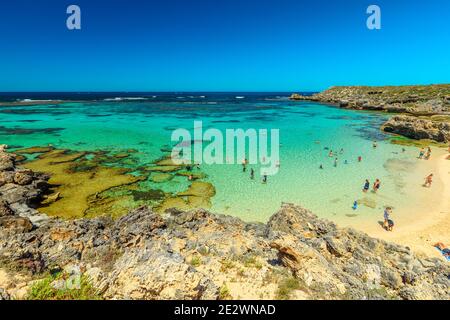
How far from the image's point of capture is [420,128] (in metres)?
41.2

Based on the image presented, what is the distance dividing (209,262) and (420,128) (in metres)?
46.3

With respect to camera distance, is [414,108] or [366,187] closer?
[366,187]

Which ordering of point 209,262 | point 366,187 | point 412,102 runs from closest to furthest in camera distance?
point 209,262
point 366,187
point 412,102

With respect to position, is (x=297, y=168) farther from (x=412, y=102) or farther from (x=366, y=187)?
(x=412, y=102)

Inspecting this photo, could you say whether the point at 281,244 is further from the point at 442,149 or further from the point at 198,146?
the point at 442,149

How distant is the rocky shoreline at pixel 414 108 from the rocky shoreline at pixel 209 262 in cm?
3841

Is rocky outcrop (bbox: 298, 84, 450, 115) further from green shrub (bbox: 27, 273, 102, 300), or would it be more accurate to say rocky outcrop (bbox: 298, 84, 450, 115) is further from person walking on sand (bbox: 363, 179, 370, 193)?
green shrub (bbox: 27, 273, 102, 300)

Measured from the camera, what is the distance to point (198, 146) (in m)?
36.2

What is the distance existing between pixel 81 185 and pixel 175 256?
56.9ft

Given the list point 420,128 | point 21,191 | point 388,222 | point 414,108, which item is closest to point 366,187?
point 388,222

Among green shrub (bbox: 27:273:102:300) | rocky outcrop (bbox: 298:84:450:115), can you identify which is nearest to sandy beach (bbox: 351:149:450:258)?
green shrub (bbox: 27:273:102:300)

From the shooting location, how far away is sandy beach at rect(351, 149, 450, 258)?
14.2 meters

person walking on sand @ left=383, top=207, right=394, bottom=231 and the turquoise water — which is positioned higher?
the turquoise water
